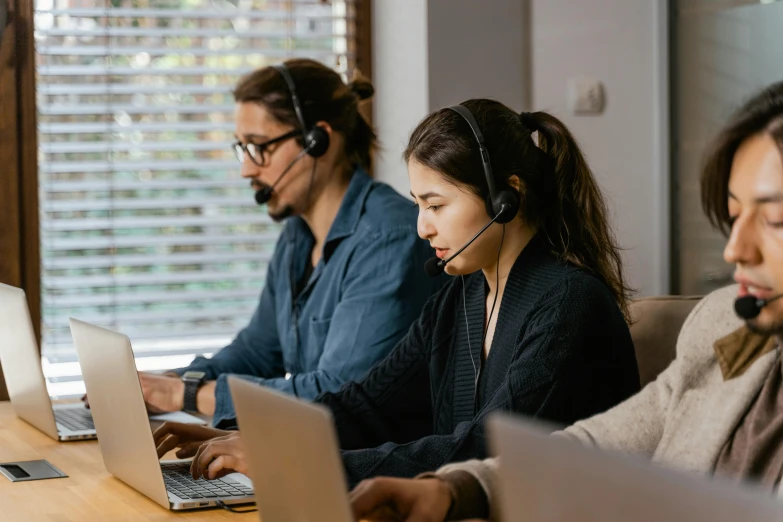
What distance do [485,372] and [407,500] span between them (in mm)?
576

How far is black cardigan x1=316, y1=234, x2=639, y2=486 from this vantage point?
1.48 m

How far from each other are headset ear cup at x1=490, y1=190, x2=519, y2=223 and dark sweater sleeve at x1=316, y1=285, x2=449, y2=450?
0.93 ft

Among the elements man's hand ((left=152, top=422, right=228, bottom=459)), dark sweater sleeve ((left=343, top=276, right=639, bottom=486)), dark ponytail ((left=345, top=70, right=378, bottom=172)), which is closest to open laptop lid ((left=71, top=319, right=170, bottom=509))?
man's hand ((left=152, top=422, right=228, bottom=459))

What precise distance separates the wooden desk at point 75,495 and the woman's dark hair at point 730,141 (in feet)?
2.23

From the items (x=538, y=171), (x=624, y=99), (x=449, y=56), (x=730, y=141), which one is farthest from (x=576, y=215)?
(x=624, y=99)

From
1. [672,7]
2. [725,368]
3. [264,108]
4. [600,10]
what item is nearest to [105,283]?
[264,108]

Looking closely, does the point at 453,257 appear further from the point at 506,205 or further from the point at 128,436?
the point at 128,436

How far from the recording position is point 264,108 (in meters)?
2.36

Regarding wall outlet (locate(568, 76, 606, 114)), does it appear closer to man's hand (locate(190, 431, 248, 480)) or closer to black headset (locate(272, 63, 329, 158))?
black headset (locate(272, 63, 329, 158))

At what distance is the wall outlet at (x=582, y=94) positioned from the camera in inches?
113

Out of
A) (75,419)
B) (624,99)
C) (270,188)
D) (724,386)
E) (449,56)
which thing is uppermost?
(449,56)

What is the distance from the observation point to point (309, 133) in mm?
2316

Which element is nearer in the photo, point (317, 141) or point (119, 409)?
point (119, 409)

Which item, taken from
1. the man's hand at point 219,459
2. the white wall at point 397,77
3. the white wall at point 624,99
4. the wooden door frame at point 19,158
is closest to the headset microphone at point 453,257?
the man's hand at point 219,459
